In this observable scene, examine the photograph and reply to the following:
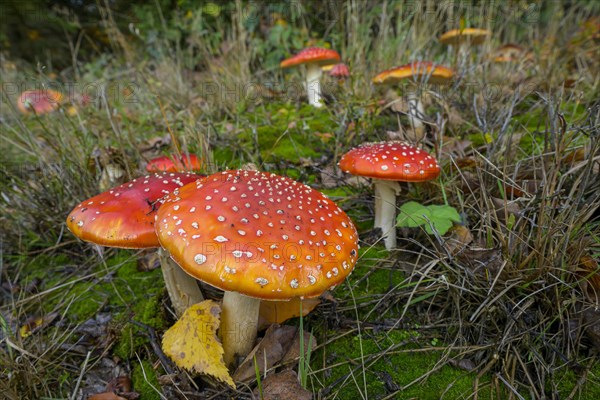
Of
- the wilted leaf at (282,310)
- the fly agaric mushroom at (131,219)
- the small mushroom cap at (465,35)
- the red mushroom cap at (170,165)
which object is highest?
the small mushroom cap at (465,35)

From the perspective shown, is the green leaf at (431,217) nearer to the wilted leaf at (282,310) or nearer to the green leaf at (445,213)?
the green leaf at (445,213)

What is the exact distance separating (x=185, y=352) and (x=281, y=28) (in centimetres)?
697

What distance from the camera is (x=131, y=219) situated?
5.56ft

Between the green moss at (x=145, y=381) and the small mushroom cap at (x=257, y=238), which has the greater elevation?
the small mushroom cap at (x=257, y=238)

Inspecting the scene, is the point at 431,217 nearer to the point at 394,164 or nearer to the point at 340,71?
the point at 394,164

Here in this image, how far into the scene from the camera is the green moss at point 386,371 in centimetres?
170

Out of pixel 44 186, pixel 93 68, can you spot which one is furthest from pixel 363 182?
pixel 93 68

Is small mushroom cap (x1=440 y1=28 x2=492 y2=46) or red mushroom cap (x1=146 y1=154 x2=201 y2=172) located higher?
small mushroom cap (x1=440 y1=28 x2=492 y2=46)

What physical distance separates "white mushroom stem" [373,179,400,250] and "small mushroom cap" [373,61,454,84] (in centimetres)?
141

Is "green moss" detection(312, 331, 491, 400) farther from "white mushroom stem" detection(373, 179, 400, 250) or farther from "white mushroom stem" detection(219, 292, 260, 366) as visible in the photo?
"white mushroom stem" detection(373, 179, 400, 250)

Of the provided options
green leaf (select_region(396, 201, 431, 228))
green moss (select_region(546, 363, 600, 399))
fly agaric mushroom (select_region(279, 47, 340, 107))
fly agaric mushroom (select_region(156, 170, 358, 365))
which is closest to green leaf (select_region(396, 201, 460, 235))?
green leaf (select_region(396, 201, 431, 228))

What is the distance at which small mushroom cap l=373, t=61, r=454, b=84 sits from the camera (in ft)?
11.2

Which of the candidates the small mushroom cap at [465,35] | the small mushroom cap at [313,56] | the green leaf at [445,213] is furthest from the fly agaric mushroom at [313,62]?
the green leaf at [445,213]

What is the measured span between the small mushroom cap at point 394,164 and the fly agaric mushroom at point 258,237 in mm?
499
